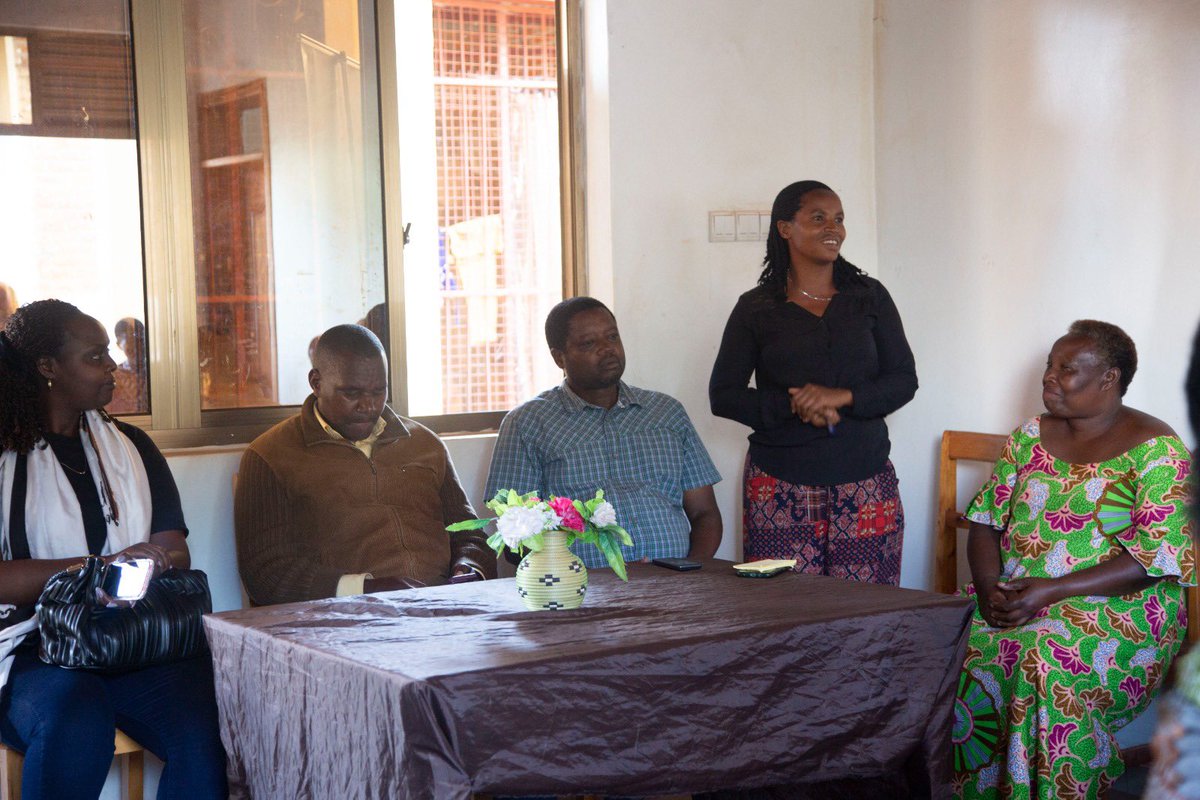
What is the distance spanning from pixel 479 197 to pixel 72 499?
5.93 ft

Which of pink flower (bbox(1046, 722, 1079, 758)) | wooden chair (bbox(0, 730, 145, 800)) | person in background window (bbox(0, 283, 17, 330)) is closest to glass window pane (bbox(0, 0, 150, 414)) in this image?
person in background window (bbox(0, 283, 17, 330))

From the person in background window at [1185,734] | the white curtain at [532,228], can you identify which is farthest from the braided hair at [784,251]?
the person in background window at [1185,734]

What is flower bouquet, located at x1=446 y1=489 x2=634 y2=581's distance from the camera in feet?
8.07

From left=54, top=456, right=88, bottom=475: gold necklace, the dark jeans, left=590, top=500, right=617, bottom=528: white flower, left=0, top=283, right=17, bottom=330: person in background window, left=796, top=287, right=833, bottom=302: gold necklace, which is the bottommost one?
the dark jeans

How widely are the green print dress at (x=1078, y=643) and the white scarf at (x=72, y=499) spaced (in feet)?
6.92

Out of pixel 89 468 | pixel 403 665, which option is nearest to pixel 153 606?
pixel 89 468

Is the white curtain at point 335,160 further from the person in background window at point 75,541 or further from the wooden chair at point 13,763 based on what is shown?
the wooden chair at point 13,763

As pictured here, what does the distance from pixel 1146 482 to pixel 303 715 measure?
2.16 meters

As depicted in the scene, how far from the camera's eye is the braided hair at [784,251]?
3709mm

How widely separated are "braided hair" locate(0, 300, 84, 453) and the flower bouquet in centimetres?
124

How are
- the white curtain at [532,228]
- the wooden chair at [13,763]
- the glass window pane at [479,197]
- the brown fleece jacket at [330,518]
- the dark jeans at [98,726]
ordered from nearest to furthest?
the dark jeans at [98,726]
the wooden chair at [13,763]
the brown fleece jacket at [330,518]
the glass window pane at [479,197]
the white curtain at [532,228]

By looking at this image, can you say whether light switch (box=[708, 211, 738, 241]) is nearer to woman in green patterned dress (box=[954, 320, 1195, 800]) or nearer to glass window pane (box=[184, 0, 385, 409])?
glass window pane (box=[184, 0, 385, 409])

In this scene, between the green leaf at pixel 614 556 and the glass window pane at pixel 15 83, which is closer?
the green leaf at pixel 614 556

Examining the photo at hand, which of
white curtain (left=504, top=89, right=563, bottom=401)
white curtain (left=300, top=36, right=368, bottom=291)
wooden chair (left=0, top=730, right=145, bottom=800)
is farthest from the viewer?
white curtain (left=504, top=89, right=563, bottom=401)
